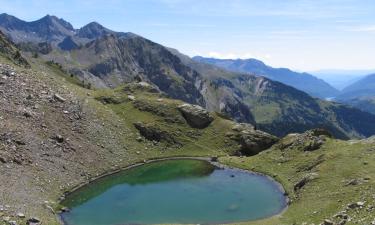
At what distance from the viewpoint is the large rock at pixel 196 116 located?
132 metres

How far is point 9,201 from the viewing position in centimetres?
6519

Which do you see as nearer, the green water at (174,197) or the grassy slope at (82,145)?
the green water at (174,197)

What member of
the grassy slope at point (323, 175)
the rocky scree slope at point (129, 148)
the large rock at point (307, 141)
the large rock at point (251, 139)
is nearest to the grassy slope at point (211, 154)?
the grassy slope at point (323, 175)

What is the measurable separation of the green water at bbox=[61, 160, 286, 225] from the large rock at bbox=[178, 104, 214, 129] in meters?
23.0

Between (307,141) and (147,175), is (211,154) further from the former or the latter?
(307,141)

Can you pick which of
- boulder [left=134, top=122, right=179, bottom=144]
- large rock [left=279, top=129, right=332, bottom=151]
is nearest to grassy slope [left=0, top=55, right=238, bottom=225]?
boulder [left=134, top=122, right=179, bottom=144]

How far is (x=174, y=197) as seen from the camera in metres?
87.0

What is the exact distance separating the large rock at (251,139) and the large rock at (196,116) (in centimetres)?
915

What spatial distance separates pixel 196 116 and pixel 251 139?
1877 centimetres

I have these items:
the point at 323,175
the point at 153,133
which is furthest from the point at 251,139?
the point at 323,175

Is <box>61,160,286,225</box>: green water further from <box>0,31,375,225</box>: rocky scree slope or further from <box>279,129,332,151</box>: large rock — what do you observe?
Answer: <box>279,129,332,151</box>: large rock

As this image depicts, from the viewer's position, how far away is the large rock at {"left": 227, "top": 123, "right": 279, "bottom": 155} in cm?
12181

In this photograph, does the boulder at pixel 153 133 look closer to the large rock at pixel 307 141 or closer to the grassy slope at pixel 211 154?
the grassy slope at pixel 211 154

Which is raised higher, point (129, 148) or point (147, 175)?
point (129, 148)
